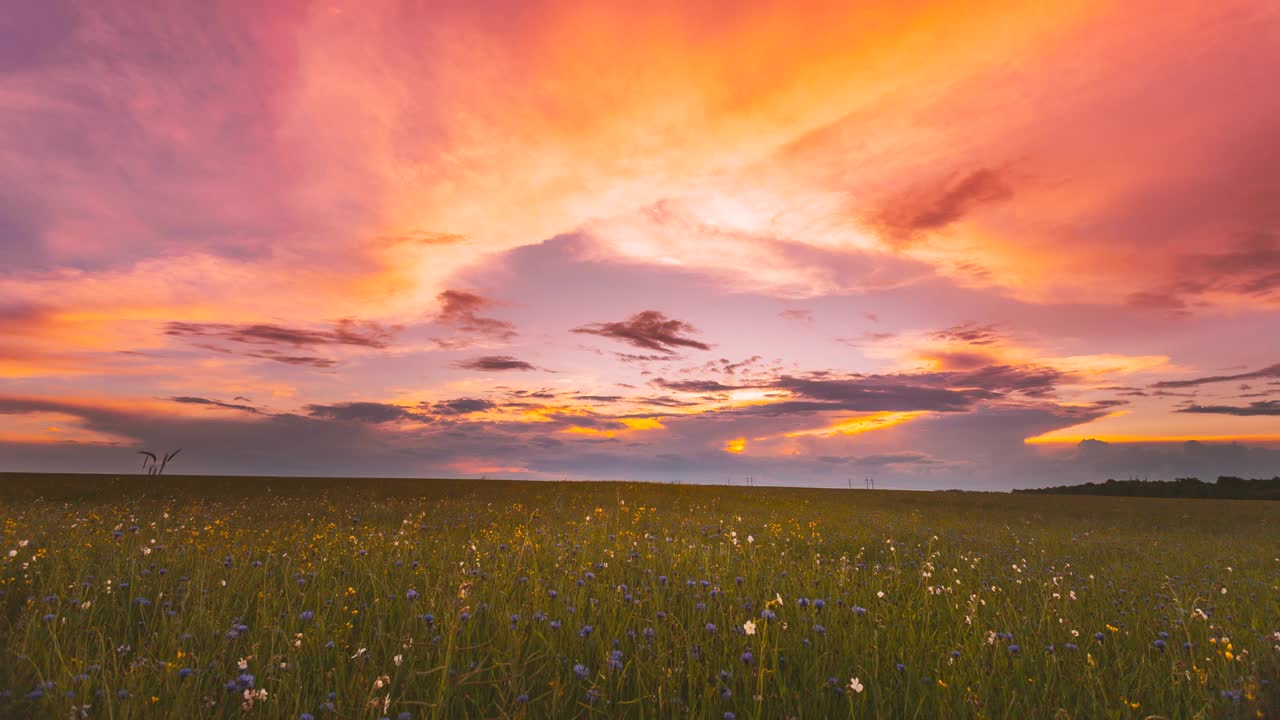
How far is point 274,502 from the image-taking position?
25.3 metres

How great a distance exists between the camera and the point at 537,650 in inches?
206

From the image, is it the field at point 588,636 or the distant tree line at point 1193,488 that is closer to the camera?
the field at point 588,636

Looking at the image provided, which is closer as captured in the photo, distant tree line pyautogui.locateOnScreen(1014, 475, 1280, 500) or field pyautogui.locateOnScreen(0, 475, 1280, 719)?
field pyautogui.locateOnScreen(0, 475, 1280, 719)

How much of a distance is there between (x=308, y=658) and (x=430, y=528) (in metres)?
10.8

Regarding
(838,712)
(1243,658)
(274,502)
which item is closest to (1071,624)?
(1243,658)

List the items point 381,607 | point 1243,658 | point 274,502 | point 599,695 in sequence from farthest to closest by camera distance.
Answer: point 274,502, point 381,607, point 1243,658, point 599,695

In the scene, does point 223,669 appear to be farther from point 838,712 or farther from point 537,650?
point 838,712

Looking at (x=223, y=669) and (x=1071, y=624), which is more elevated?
(x=223, y=669)

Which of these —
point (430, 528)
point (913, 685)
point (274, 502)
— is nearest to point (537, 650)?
point (913, 685)

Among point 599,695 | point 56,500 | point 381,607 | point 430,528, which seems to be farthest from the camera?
point 56,500

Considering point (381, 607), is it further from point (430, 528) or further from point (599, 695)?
point (430, 528)

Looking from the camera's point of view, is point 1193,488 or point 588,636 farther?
point 1193,488

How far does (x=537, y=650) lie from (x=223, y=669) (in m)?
2.31

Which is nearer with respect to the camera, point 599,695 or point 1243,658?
point 599,695
